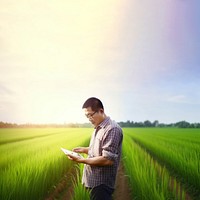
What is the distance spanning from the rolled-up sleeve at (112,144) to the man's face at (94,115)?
0.16 meters

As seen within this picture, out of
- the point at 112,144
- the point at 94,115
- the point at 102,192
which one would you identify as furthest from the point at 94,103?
the point at 102,192

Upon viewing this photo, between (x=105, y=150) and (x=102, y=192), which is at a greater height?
(x=105, y=150)

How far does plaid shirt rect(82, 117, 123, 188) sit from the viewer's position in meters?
2.51

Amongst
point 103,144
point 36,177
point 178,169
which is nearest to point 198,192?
point 178,169

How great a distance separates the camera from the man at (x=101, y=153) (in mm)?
2518

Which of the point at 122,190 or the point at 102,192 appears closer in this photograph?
the point at 102,192

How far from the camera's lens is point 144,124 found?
7394cm

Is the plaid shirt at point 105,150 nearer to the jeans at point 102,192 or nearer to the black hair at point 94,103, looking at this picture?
the jeans at point 102,192

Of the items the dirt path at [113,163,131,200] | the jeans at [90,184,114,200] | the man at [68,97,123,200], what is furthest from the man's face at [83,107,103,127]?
the dirt path at [113,163,131,200]

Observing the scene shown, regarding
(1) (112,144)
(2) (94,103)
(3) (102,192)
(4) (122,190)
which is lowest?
(4) (122,190)

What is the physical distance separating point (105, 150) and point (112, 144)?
0.24 ft

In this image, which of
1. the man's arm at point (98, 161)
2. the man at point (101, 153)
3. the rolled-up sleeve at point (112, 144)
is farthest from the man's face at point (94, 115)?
the man's arm at point (98, 161)

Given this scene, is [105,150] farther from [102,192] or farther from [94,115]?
[102,192]

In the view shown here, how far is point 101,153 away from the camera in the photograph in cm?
261
